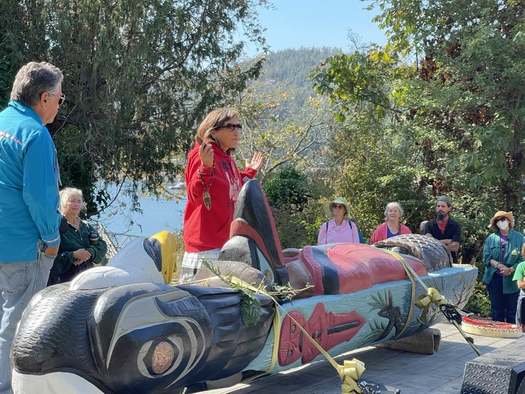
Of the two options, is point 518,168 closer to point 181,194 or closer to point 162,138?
point 162,138

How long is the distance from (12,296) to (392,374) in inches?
111

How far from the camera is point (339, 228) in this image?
700cm

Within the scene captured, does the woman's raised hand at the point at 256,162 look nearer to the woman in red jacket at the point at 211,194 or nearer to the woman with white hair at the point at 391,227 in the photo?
the woman in red jacket at the point at 211,194

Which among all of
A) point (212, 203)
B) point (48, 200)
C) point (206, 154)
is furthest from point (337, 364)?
point (48, 200)

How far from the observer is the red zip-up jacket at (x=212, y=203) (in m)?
→ 4.34

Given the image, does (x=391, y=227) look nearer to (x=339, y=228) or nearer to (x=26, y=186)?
(x=339, y=228)

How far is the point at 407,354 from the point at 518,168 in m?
5.27

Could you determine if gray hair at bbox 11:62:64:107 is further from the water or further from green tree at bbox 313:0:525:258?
the water

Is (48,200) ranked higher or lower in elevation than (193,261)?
higher

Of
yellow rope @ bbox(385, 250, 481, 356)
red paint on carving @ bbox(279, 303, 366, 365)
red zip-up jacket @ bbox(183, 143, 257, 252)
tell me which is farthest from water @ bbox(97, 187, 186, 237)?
red paint on carving @ bbox(279, 303, 366, 365)

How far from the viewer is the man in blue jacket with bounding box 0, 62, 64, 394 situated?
11.7ft

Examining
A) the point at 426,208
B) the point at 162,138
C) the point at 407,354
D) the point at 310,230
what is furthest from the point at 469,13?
the point at 407,354

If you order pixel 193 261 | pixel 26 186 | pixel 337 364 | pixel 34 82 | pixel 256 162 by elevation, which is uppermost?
pixel 34 82

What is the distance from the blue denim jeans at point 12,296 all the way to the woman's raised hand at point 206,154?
3.58 feet
